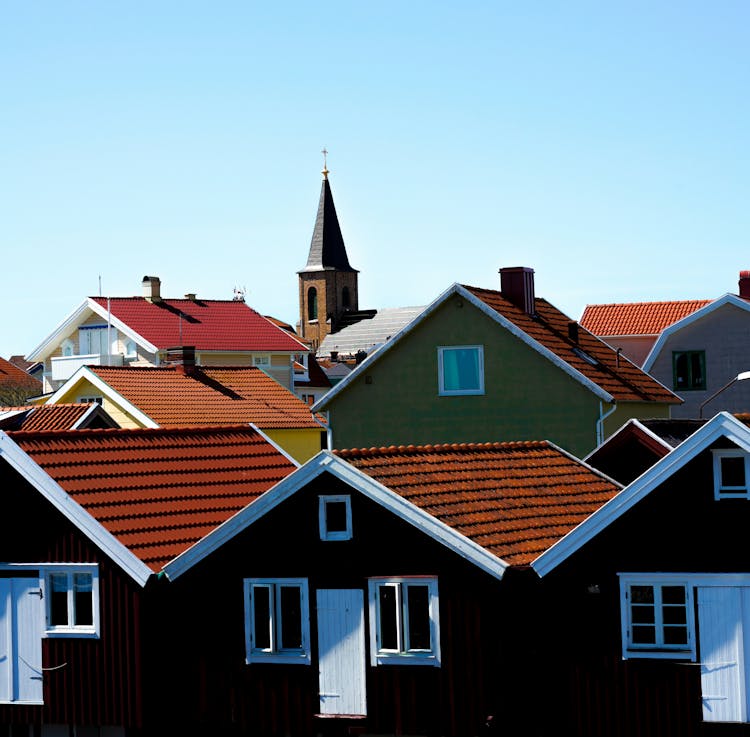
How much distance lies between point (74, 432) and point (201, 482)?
2273 millimetres

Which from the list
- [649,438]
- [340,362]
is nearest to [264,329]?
[340,362]

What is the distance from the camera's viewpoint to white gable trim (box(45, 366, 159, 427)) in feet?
163

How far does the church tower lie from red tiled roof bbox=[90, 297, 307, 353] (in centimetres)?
7625

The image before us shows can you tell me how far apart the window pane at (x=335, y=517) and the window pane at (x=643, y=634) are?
425cm

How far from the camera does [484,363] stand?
43.2 m

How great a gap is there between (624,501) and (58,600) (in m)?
8.89

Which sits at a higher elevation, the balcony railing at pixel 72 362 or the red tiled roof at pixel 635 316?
the balcony railing at pixel 72 362

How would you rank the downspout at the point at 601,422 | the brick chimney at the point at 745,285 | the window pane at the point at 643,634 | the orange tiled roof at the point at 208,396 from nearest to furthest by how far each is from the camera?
1. the window pane at the point at 643,634
2. the downspout at the point at 601,422
3. the orange tiled roof at the point at 208,396
4. the brick chimney at the point at 745,285

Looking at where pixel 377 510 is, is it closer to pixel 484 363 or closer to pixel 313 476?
pixel 313 476

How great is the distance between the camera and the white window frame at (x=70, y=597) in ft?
84.1

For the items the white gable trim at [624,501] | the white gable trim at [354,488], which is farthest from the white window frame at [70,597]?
the white gable trim at [624,501]

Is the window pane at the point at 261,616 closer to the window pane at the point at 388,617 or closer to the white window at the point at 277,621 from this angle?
the white window at the point at 277,621

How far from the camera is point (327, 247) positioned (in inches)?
6973

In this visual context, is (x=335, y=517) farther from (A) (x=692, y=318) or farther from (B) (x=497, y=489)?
(A) (x=692, y=318)
